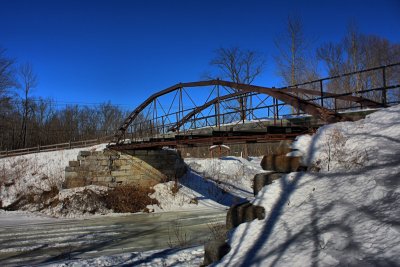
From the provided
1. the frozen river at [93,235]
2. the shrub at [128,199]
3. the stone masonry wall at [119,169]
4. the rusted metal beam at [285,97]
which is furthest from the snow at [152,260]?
the stone masonry wall at [119,169]

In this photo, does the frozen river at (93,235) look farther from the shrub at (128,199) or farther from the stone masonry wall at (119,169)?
the stone masonry wall at (119,169)

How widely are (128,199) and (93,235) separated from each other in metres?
9.32

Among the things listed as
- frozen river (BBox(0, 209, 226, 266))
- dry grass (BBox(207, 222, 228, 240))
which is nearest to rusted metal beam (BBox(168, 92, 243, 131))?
frozen river (BBox(0, 209, 226, 266))

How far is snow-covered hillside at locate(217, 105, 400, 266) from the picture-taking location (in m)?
4.72

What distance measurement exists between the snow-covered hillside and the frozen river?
6.41 meters

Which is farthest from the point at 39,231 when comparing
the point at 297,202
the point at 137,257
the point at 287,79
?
the point at 287,79

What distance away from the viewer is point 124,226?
19078 mm

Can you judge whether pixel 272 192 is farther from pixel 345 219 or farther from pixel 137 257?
pixel 137 257

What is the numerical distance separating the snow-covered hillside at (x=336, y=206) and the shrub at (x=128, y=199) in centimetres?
1827

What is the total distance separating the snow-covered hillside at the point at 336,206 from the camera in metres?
4.72

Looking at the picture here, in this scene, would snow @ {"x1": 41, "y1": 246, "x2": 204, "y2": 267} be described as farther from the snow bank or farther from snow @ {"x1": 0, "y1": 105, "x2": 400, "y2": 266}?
the snow bank

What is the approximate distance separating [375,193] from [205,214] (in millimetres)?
17490

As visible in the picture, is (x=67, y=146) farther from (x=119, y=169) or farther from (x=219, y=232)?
(x=219, y=232)

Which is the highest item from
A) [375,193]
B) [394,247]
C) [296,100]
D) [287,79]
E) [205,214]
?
[287,79]
